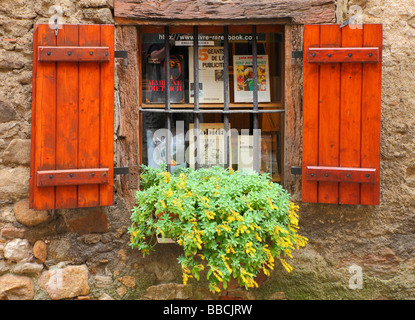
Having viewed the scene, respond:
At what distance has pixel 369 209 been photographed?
2.88 m

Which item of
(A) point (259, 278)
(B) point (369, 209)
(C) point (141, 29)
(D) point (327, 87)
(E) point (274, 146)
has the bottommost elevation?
(A) point (259, 278)

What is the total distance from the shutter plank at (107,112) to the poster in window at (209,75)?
0.69 metres

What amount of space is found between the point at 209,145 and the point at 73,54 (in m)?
1.18

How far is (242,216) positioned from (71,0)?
191cm

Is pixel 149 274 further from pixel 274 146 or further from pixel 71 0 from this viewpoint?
pixel 71 0

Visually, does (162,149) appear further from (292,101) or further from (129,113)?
(292,101)

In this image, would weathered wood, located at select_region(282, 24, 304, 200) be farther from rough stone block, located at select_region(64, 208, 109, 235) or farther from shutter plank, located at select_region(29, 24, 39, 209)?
shutter plank, located at select_region(29, 24, 39, 209)

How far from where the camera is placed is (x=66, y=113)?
262 centimetres

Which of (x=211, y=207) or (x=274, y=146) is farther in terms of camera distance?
(x=274, y=146)

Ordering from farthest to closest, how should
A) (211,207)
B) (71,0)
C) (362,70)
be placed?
(71,0) < (362,70) < (211,207)

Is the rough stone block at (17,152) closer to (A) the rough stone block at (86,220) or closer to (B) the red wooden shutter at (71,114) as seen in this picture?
(B) the red wooden shutter at (71,114)

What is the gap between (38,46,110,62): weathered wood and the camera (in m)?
2.56

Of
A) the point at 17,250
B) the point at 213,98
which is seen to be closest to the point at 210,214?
the point at 213,98

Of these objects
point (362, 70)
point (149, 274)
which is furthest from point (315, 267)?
point (362, 70)
